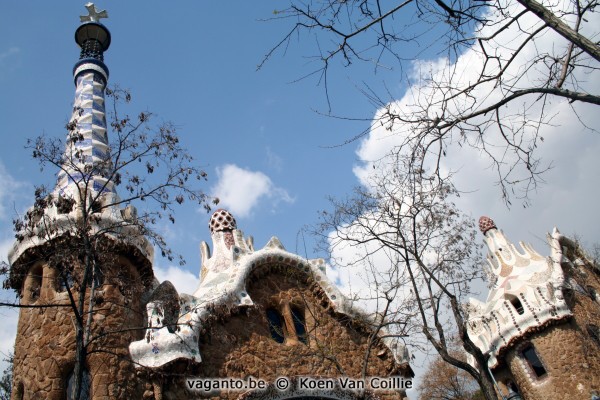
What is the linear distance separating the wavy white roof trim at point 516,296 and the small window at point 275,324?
7.54m

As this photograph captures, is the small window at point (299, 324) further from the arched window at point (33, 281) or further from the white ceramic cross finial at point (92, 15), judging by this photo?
the white ceramic cross finial at point (92, 15)

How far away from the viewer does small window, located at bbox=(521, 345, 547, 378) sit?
45.3 feet

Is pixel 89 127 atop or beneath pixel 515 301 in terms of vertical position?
atop

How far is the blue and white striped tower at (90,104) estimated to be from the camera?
29.0 ft

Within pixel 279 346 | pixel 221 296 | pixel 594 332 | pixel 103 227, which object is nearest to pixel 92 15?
pixel 103 227

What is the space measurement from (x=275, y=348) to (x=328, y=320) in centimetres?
134

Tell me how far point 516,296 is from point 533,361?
1.77 m

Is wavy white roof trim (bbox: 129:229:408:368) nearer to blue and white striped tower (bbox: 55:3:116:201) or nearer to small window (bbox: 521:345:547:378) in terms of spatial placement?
blue and white striped tower (bbox: 55:3:116:201)

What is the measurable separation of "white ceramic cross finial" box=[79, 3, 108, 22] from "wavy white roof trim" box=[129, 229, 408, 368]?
6.24 metres

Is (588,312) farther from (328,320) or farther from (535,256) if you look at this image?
(328,320)

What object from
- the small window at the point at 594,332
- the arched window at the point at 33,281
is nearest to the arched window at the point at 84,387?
the arched window at the point at 33,281

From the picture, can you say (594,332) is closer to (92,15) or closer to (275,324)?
(275,324)

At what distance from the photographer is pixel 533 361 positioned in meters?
14.0

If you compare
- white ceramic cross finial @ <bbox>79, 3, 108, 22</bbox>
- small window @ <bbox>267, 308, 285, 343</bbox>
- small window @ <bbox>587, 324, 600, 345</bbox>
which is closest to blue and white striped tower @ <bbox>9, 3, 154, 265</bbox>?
white ceramic cross finial @ <bbox>79, 3, 108, 22</bbox>
